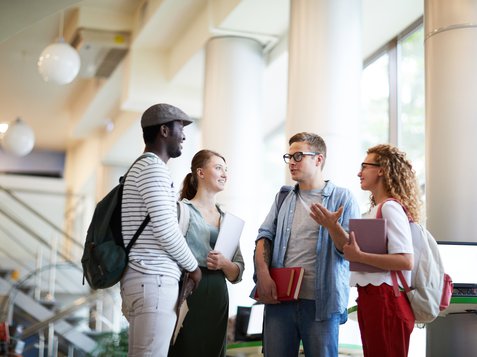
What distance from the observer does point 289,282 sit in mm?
3516

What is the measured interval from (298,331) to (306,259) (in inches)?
13.0

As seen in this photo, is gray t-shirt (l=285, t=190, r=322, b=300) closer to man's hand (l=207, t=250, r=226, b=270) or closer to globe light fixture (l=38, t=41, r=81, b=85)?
man's hand (l=207, t=250, r=226, b=270)

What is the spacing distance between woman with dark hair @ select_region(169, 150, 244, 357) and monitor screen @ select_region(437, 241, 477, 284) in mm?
1044

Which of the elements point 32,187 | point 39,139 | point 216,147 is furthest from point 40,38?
point 32,187

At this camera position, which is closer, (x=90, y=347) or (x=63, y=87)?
(x=90, y=347)

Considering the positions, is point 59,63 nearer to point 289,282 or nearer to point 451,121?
point 451,121

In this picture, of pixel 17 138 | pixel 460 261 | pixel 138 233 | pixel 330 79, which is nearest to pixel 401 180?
pixel 460 261

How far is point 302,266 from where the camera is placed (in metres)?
3.59

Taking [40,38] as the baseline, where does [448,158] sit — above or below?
below

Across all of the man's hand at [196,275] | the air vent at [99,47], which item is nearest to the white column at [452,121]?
the man's hand at [196,275]

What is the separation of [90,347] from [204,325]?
6101 millimetres

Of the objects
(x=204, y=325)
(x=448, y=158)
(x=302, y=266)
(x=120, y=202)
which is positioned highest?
(x=448, y=158)

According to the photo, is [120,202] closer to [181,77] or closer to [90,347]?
[181,77]

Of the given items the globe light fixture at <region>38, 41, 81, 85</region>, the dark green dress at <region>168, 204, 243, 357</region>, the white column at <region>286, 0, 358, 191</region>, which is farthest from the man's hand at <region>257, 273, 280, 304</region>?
the globe light fixture at <region>38, 41, 81, 85</region>
